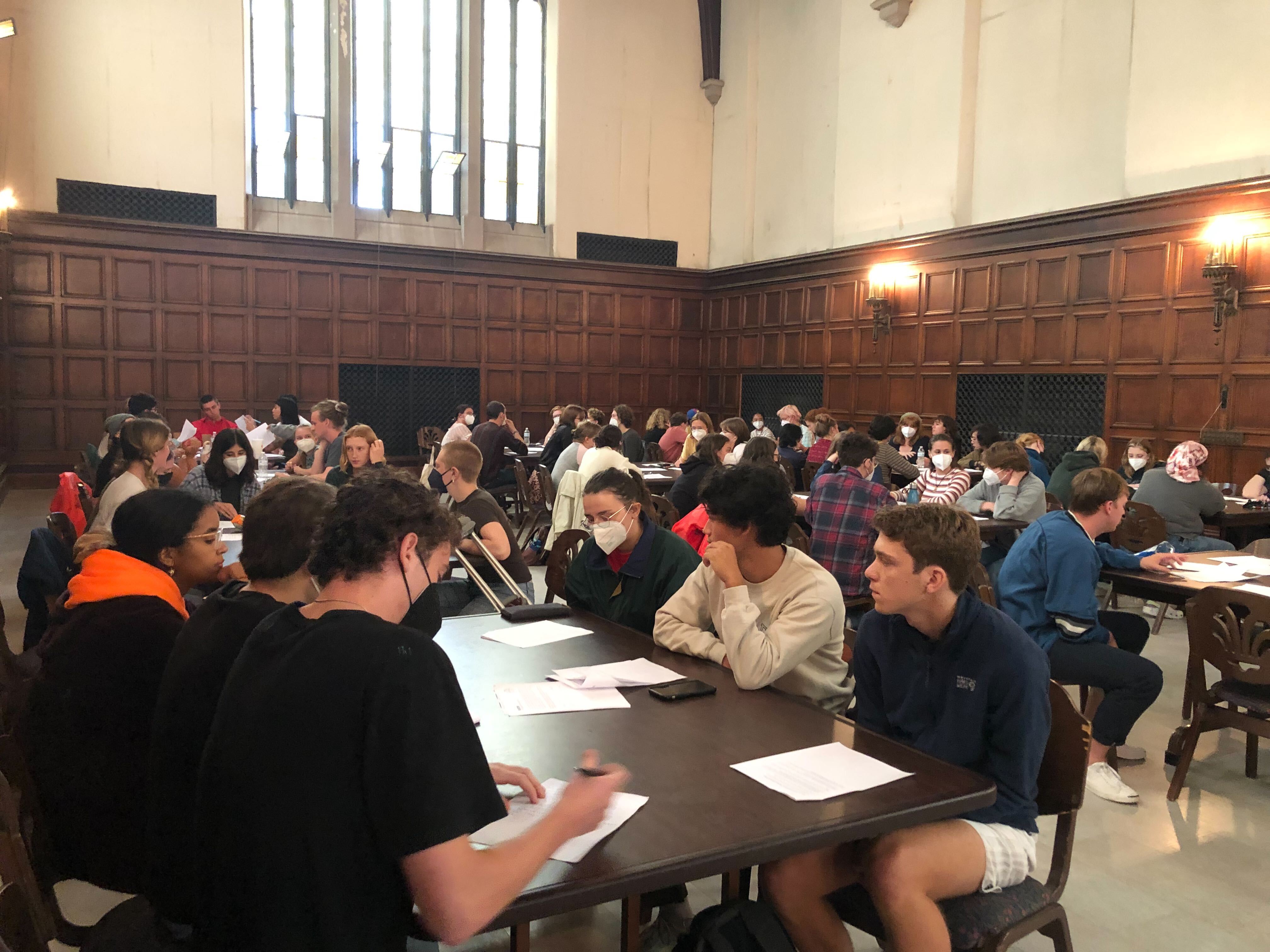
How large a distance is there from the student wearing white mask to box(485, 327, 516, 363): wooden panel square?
8.09 m

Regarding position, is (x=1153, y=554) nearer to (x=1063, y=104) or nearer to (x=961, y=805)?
(x=961, y=805)

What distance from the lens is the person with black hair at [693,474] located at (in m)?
6.12

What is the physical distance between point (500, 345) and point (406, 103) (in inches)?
145

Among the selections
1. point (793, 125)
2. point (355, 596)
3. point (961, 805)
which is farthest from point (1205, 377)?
point (355, 596)

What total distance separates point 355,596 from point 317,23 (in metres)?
13.5

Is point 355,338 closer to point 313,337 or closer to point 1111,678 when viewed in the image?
point 313,337

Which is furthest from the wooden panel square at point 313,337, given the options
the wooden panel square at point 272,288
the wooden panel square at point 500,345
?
the wooden panel square at point 500,345

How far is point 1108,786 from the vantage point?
3.51 metres

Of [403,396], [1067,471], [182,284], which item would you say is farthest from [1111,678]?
[182,284]

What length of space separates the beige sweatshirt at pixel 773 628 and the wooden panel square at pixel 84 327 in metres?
11.3

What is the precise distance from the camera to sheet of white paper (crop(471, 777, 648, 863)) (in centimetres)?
149

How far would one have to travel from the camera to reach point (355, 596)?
1.36m

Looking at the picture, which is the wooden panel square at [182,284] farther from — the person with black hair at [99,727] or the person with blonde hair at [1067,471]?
the person with black hair at [99,727]

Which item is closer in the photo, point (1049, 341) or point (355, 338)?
point (1049, 341)
